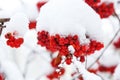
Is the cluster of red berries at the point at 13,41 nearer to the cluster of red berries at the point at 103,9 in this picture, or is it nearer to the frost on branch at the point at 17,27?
the frost on branch at the point at 17,27

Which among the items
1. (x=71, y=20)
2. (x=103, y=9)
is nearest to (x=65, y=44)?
(x=71, y=20)

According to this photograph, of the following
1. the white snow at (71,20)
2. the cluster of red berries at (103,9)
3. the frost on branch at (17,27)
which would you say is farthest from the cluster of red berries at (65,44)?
the cluster of red berries at (103,9)

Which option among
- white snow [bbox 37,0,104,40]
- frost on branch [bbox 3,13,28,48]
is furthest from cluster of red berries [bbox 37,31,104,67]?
frost on branch [bbox 3,13,28,48]

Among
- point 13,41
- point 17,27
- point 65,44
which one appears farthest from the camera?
point 17,27

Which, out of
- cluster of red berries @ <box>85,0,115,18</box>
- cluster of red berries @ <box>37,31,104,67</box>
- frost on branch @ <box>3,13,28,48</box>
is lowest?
cluster of red berries @ <box>37,31,104,67</box>

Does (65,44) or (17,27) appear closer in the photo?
(65,44)

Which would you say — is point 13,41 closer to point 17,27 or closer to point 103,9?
point 17,27

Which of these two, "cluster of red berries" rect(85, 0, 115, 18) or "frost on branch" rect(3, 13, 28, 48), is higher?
"cluster of red berries" rect(85, 0, 115, 18)

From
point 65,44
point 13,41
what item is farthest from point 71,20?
point 13,41

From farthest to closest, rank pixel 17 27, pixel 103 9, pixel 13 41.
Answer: pixel 103 9 < pixel 17 27 < pixel 13 41

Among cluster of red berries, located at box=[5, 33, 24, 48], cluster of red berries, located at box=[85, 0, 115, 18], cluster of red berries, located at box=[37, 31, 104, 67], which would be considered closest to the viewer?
cluster of red berries, located at box=[37, 31, 104, 67]

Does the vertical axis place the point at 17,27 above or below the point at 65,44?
above

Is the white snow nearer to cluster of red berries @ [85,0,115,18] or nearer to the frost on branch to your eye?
the frost on branch
